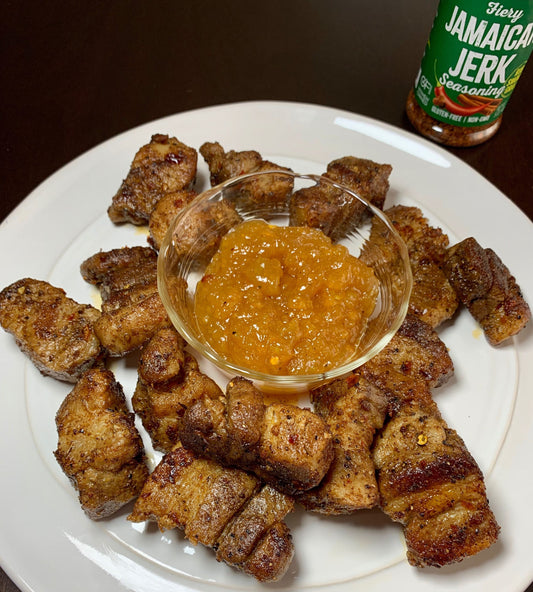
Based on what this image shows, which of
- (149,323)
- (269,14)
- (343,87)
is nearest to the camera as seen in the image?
(149,323)

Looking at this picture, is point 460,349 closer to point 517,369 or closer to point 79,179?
point 517,369

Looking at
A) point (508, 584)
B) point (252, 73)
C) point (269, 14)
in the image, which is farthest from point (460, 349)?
point (269, 14)

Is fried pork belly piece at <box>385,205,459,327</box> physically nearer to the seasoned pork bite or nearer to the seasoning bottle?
the seasoned pork bite

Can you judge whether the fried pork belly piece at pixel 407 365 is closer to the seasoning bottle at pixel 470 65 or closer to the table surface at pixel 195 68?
the seasoning bottle at pixel 470 65

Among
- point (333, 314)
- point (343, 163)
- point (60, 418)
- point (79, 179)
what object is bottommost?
point (60, 418)

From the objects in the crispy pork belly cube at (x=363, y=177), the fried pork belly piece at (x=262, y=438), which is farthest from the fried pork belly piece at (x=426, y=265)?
the fried pork belly piece at (x=262, y=438)

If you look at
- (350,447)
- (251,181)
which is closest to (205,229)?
(251,181)

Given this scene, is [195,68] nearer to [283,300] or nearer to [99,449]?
[283,300]
